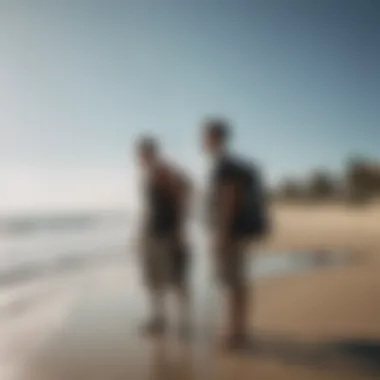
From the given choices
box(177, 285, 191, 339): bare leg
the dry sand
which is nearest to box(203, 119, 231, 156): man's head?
the dry sand

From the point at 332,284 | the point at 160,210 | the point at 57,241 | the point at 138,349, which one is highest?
the point at 160,210

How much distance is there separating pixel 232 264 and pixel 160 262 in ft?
0.62

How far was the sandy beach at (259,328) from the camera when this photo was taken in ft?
5.12

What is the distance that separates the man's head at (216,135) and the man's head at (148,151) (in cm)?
13

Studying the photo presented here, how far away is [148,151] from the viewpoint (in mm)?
1579

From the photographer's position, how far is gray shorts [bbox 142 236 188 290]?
1.63 meters

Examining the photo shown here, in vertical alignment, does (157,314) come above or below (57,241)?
below

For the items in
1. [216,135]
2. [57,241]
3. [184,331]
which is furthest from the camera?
[57,241]

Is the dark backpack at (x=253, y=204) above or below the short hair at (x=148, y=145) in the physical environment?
below

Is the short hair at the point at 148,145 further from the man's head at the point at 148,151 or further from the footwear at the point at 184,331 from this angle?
the footwear at the point at 184,331

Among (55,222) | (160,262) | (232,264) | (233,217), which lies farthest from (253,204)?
(55,222)

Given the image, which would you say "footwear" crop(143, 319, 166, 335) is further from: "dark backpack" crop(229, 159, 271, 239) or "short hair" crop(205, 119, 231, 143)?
"short hair" crop(205, 119, 231, 143)

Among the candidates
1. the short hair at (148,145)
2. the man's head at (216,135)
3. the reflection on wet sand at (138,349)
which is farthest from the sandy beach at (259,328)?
the short hair at (148,145)

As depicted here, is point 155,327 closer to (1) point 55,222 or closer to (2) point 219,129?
(1) point 55,222
